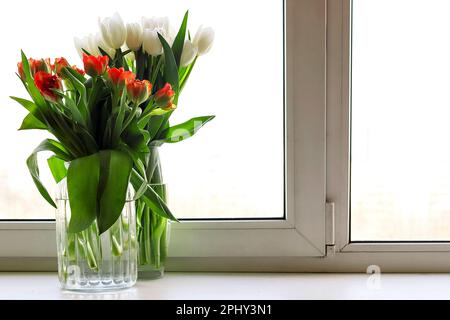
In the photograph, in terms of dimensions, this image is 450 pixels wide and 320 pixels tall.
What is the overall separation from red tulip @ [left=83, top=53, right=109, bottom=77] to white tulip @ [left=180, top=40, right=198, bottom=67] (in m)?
0.15

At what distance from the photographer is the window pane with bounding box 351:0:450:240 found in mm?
1295

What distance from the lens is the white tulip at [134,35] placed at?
44.9 inches

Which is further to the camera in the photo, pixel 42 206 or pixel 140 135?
pixel 42 206

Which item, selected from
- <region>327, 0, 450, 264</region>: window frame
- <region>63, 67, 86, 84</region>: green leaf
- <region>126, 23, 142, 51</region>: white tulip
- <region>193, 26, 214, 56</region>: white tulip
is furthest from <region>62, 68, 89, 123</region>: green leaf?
<region>327, 0, 450, 264</region>: window frame

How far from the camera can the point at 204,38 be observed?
46.4 inches

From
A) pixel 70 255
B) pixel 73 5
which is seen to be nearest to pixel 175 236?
pixel 70 255

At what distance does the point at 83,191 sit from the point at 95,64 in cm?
20

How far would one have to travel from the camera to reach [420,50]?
1.30 metres

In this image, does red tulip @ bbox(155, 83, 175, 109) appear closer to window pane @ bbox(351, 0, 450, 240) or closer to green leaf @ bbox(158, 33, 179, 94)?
green leaf @ bbox(158, 33, 179, 94)

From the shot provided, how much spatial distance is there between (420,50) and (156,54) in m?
0.50

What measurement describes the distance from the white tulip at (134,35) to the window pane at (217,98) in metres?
0.18

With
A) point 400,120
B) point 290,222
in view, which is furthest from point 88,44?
point 400,120

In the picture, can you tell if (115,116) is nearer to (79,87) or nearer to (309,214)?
(79,87)

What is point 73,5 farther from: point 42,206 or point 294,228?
point 294,228
